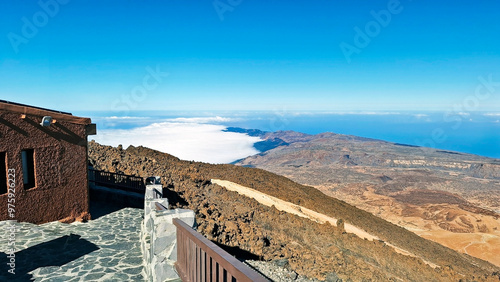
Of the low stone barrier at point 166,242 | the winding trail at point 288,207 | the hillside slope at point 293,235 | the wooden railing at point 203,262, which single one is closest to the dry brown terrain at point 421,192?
the hillside slope at point 293,235

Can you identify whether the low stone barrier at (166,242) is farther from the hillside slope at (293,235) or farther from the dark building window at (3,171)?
the dark building window at (3,171)

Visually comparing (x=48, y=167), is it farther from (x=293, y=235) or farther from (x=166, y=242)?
(x=293, y=235)

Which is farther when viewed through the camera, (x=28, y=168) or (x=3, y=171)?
(x=28, y=168)

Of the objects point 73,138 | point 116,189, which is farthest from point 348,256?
point 73,138

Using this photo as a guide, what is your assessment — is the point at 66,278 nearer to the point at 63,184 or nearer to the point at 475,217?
the point at 63,184

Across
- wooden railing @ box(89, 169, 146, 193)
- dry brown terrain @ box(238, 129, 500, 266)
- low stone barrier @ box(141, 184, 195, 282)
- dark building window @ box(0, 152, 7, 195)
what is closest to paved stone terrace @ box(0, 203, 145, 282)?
dark building window @ box(0, 152, 7, 195)

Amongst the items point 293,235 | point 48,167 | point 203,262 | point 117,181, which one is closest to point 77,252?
point 48,167

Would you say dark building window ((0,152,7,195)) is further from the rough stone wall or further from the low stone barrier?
the low stone barrier
